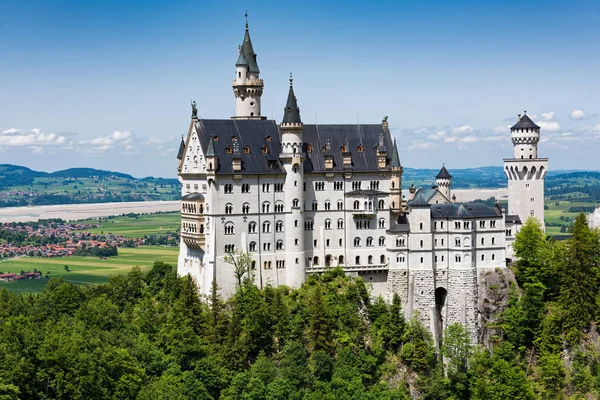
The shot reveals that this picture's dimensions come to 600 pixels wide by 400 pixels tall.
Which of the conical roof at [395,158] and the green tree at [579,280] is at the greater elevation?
the conical roof at [395,158]

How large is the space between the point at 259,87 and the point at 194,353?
36.1m

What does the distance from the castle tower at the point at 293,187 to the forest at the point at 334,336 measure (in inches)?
92.0

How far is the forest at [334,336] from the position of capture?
313 feet

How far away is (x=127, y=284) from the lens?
117 meters

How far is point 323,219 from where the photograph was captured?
366ft

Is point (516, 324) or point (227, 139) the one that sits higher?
point (227, 139)

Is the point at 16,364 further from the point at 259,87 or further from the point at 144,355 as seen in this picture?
the point at 259,87

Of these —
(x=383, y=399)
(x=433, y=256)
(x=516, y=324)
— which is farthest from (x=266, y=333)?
(x=516, y=324)

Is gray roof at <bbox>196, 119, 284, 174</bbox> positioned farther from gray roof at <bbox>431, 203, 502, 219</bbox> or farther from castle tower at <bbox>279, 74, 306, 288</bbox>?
gray roof at <bbox>431, 203, 502, 219</bbox>

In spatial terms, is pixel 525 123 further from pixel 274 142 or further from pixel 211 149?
pixel 211 149

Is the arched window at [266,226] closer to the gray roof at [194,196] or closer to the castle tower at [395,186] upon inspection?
the gray roof at [194,196]

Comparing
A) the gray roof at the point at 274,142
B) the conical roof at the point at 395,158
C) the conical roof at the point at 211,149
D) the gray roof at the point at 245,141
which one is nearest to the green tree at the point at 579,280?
the conical roof at the point at 395,158

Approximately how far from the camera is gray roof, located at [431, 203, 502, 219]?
110 metres

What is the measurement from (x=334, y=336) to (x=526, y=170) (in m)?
35.2
